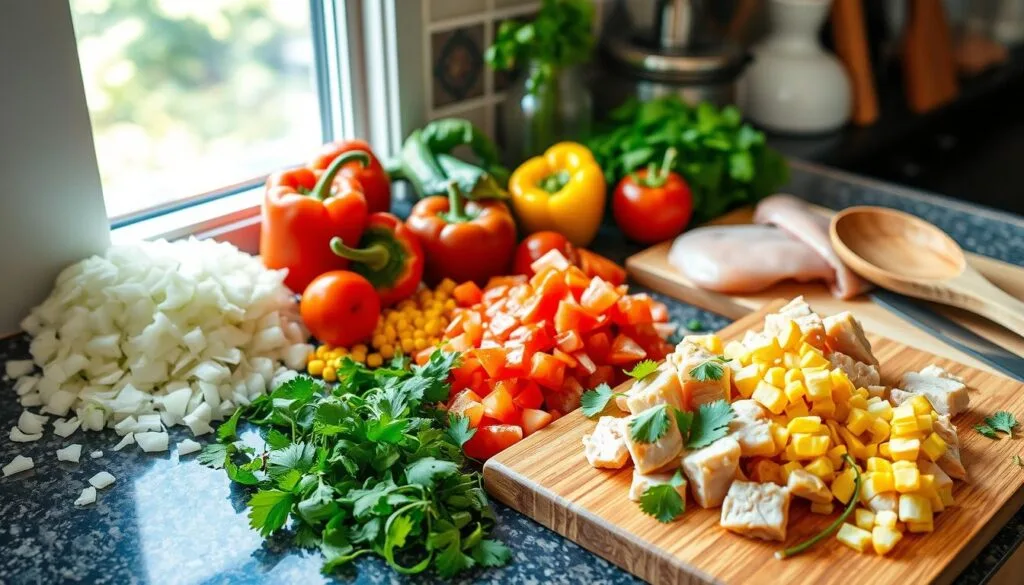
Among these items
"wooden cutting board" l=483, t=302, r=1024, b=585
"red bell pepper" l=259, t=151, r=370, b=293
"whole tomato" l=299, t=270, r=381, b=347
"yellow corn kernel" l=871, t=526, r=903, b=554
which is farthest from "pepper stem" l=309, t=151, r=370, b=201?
"yellow corn kernel" l=871, t=526, r=903, b=554

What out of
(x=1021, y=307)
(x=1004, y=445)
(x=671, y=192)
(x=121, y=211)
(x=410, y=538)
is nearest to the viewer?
(x=410, y=538)

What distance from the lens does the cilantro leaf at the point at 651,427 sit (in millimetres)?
929

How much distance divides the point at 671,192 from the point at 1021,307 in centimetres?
52

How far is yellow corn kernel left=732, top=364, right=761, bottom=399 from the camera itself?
1010 mm

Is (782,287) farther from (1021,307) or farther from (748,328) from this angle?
(1021,307)

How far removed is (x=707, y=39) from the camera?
187cm

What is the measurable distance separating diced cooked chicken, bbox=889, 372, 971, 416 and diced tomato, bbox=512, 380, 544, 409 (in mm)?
388

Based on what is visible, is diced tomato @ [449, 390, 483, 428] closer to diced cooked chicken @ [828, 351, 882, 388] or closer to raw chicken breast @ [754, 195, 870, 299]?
diced cooked chicken @ [828, 351, 882, 388]

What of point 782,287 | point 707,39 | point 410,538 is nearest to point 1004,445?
point 782,287

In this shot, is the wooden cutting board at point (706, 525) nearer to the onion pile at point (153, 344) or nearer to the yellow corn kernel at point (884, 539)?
the yellow corn kernel at point (884, 539)

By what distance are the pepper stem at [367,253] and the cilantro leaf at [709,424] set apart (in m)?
0.52

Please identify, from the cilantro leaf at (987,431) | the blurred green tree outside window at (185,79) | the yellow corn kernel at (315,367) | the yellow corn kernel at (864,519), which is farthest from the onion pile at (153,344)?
the blurred green tree outside window at (185,79)

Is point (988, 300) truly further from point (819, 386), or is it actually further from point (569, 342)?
point (569, 342)

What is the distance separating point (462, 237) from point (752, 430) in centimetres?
57
